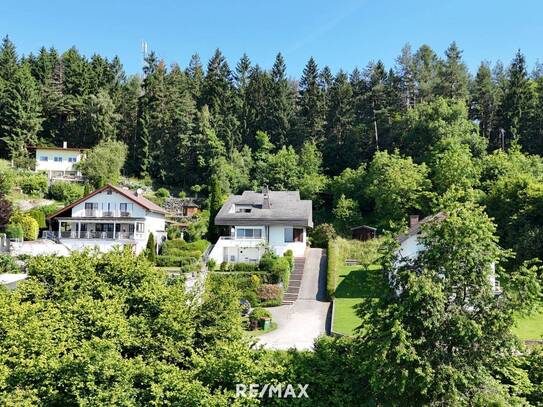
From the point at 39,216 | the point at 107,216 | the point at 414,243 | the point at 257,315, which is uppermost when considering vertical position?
the point at 39,216

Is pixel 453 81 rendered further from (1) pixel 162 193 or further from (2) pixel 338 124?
(1) pixel 162 193

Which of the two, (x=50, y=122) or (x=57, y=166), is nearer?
(x=57, y=166)

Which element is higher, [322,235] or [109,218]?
[109,218]

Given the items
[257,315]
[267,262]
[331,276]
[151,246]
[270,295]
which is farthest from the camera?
[151,246]

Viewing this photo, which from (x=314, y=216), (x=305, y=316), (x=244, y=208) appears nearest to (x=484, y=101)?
(x=314, y=216)

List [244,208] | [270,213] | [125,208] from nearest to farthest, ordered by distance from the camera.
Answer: [270,213] → [125,208] → [244,208]

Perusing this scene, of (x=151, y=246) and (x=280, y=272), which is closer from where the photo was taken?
(x=280, y=272)

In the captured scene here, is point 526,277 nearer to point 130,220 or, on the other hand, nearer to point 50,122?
point 130,220

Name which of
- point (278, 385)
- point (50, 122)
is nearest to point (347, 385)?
point (278, 385)
